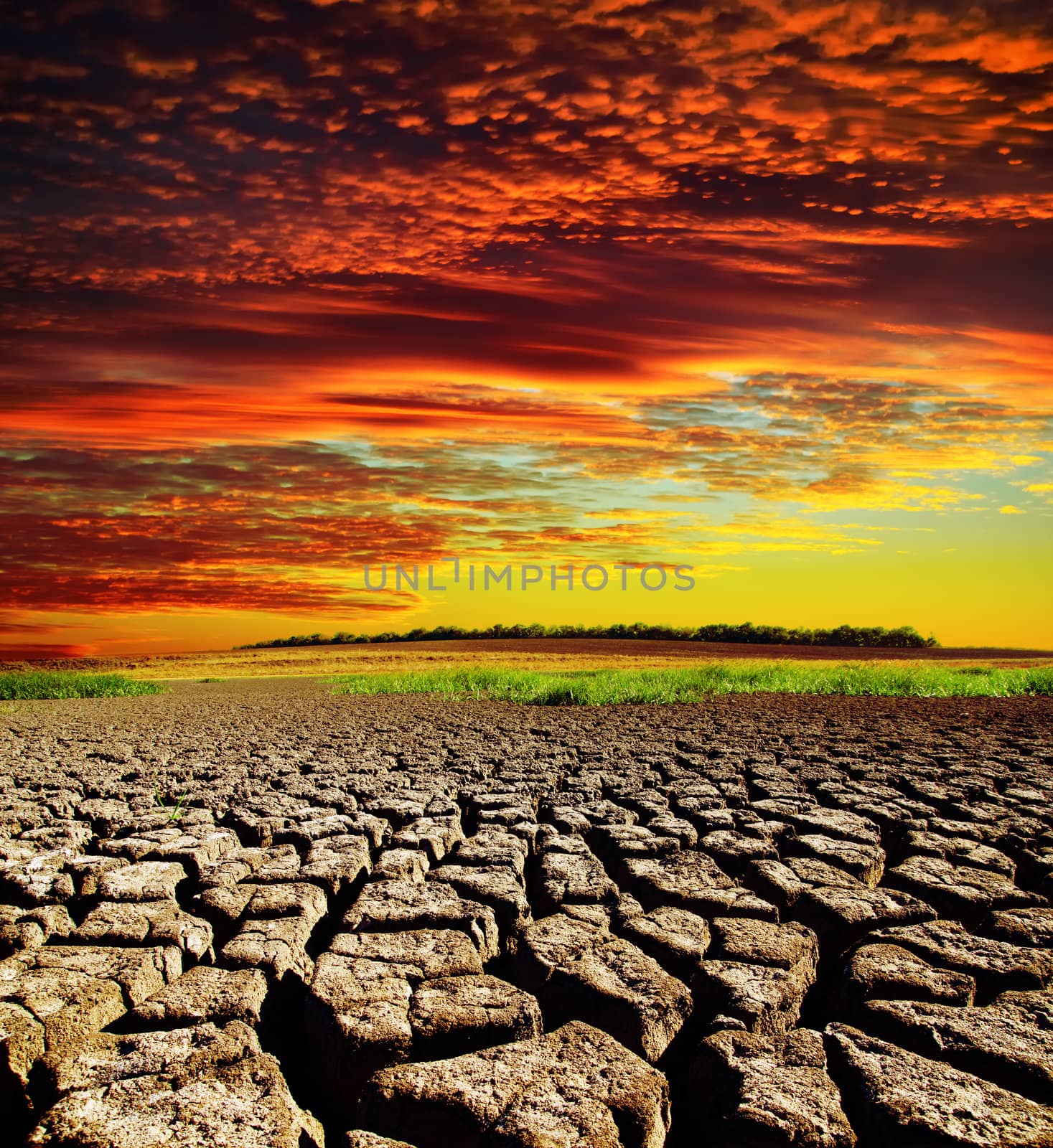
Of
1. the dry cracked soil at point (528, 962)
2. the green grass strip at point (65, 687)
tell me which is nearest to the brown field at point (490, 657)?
the green grass strip at point (65, 687)

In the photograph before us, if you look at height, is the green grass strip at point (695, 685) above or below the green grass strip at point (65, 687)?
above

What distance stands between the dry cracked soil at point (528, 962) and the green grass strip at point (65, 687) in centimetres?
1185

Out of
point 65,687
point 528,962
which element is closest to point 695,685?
point 528,962

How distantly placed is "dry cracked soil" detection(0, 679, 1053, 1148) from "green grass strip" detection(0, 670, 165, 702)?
1185 centimetres

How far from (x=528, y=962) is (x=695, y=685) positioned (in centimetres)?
1035

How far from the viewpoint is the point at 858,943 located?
8.20 feet

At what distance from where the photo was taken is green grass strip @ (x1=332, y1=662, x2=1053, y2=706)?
11062 millimetres

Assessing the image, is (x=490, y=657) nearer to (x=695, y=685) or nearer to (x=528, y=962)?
(x=695, y=685)

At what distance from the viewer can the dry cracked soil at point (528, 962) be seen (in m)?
1.67

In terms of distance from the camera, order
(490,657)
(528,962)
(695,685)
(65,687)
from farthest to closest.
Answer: (490,657), (65,687), (695,685), (528,962)

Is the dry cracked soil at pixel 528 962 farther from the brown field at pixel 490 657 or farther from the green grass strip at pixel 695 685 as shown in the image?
the brown field at pixel 490 657

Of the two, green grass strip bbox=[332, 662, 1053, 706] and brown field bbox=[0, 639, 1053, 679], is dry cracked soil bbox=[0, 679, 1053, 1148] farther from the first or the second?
brown field bbox=[0, 639, 1053, 679]

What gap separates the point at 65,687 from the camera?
1582cm

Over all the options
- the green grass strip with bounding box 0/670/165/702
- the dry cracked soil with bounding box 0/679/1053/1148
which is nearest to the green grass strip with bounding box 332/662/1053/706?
the green grass strip with bounding box 0/670/165/702
